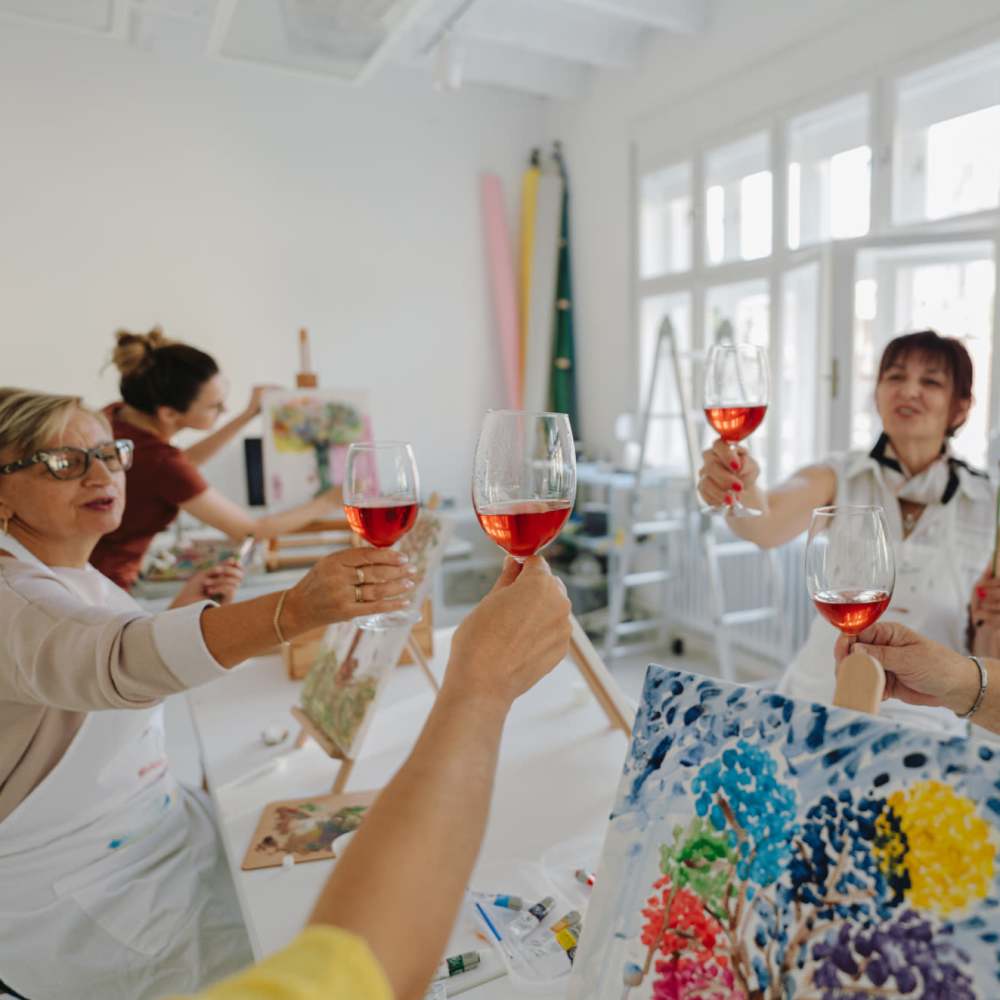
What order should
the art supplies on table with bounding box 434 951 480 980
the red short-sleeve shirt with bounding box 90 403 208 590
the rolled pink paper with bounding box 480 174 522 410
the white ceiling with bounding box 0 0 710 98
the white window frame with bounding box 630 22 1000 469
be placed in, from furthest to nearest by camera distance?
1. the rolled pink paper with bounding box 480 174 522 410
2. the white window frame with bounding box 630 22 1000 469
3. the white ceiling with bounding box 0 0 710 98
4. the red short-sleeve shirt with bounding box 90 403 208 590
5. the art supplies on table with bounding box 434 951 480 980

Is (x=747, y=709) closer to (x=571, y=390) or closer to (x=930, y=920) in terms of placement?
(x=930, y=920)

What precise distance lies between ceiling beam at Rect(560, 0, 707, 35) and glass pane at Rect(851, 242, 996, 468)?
1623 millimetres

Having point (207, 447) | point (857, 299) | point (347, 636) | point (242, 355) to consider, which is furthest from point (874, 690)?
point (242, 355)

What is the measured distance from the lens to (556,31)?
4379 millimetres

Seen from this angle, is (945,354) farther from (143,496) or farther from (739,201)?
(739,201)

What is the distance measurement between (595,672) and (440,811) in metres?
0.86

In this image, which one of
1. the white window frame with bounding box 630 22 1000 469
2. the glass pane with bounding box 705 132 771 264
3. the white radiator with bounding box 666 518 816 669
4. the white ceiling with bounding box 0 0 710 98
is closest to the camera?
the white ceiling with bounding box 0 0 710 98

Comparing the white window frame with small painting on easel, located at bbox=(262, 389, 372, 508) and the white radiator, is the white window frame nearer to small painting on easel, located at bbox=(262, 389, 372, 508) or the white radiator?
the white radiator

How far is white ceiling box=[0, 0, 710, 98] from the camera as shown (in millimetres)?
2533

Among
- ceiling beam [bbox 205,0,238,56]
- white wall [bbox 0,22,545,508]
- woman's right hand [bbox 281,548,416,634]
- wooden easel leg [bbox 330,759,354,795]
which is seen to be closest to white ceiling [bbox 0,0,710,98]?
ceiling beam [bbox 205,0,238,56]

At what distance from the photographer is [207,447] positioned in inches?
115

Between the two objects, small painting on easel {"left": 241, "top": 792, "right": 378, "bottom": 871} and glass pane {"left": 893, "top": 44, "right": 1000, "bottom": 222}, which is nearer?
small painting on easel {"left": 241, "top": 792, "right": 378, "bottom": 871}

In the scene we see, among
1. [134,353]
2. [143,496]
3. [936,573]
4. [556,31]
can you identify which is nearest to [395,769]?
[143,496]

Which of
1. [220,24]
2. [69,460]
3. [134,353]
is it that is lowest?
[69,460]
